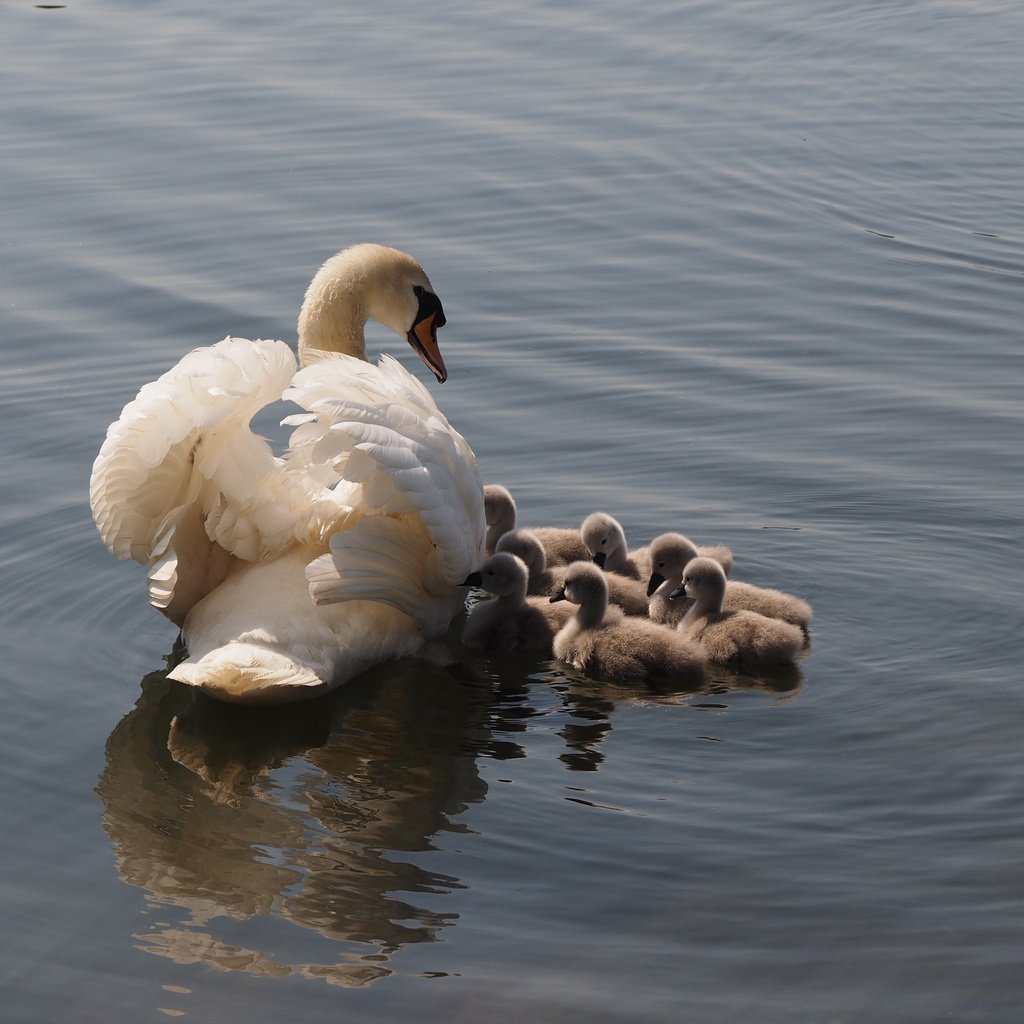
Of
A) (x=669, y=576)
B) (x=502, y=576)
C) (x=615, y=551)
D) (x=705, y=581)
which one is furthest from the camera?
(x=615, y=551)

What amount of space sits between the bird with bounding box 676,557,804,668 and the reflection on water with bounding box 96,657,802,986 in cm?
12

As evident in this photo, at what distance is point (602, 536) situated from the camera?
8609 millimetres

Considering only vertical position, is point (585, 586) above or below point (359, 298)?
below

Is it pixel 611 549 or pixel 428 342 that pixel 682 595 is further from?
pixel 428 342

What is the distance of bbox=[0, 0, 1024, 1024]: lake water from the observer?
232 inches

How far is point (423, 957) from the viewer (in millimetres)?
5746

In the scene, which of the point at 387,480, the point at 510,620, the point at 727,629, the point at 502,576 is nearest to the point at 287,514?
the point at 387,480

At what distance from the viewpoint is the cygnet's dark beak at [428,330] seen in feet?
29.8

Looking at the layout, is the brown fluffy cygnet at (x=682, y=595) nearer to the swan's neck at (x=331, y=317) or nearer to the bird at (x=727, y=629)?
the bird at (x=727, y=629)

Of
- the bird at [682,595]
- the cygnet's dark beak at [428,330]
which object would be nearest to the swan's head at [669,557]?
the bird at [682,595]

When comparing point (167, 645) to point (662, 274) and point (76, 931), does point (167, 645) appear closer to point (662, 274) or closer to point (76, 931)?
point (76, 931)

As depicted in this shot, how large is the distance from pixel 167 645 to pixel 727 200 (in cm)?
707

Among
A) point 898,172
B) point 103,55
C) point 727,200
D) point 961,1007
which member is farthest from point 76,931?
point 103,55

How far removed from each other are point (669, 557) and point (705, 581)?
0.43 meters
